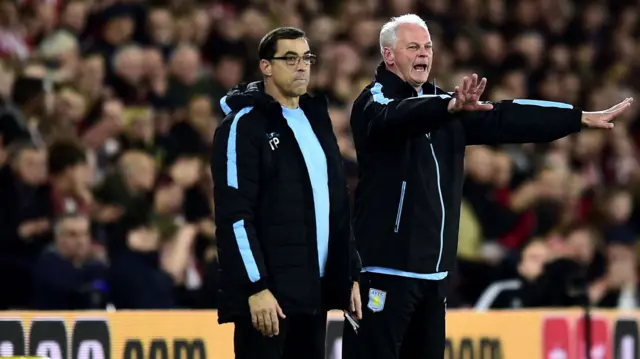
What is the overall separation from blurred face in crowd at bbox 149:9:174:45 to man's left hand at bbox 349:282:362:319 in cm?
665

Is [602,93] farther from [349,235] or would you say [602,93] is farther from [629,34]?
[349,235]

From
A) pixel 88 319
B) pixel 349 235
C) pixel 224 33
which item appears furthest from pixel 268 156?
pixel 224 33

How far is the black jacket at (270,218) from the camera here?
599 centimetres

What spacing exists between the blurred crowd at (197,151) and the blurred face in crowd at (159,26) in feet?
0.04

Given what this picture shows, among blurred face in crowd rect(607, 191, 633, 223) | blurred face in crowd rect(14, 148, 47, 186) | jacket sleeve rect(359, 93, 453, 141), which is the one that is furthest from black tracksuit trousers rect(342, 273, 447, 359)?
blurred face in crowd rect(607, 191, 633, 223)

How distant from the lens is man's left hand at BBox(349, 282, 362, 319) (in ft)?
20.4

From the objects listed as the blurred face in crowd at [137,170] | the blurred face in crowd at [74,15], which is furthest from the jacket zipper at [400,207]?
the blurred face in crowd at [74,15]

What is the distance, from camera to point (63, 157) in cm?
971

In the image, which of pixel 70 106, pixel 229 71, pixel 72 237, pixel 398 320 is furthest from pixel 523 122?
pixel 229 71

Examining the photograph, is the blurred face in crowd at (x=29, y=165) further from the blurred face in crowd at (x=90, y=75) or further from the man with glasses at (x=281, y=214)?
the man with glasses at (x=281, y=214)

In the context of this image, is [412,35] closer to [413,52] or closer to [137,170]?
[413,52]

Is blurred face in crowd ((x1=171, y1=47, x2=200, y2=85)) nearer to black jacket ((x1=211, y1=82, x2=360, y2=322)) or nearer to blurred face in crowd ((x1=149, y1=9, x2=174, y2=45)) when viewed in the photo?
blurred face in crowd ((x1=149, y1=9, x2=174, y2=45))

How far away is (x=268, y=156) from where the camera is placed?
6.10m

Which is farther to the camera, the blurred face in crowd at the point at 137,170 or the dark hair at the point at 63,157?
the blurred face in crowd at the point at 137,170
